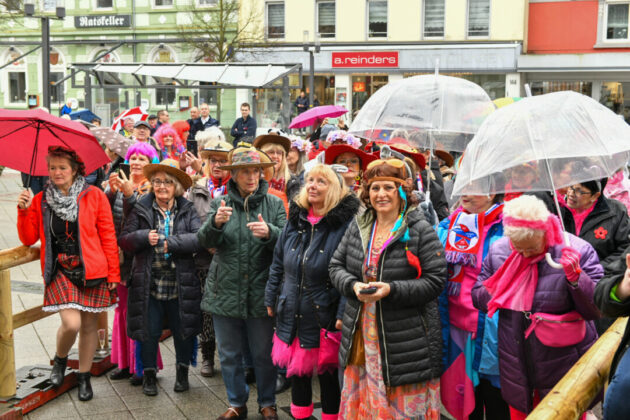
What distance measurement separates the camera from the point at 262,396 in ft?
16.5

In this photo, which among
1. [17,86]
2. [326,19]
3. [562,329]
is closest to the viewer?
[562,329]

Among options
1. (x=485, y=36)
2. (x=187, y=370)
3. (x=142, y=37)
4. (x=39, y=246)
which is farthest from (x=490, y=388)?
(x=142, y=37)

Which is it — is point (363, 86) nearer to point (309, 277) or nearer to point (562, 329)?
point (309, 277)

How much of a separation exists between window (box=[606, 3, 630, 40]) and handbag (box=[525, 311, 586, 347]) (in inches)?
1124

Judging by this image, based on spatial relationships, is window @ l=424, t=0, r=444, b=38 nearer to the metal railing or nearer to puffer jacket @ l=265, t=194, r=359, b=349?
puffer jacket @ l=265, t=194, r=359, b=349

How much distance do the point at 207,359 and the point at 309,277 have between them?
1.87 metres

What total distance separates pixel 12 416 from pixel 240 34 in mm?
27020

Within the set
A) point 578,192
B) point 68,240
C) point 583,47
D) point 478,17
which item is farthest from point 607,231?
point 583,47

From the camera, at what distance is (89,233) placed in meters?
5.17

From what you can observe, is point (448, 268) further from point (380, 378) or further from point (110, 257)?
point (110, 257)

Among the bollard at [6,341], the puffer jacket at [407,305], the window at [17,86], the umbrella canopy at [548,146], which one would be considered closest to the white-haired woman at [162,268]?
the bollard at [6,341]

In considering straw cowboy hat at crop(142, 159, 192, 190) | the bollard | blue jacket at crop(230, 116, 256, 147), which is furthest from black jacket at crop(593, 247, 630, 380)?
blue jacket at crop(230, 116, 256, 147)

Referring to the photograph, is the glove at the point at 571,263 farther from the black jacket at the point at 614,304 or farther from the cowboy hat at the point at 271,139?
the cowboy hat at the point at 271,139

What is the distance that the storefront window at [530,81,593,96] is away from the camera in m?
29.9
